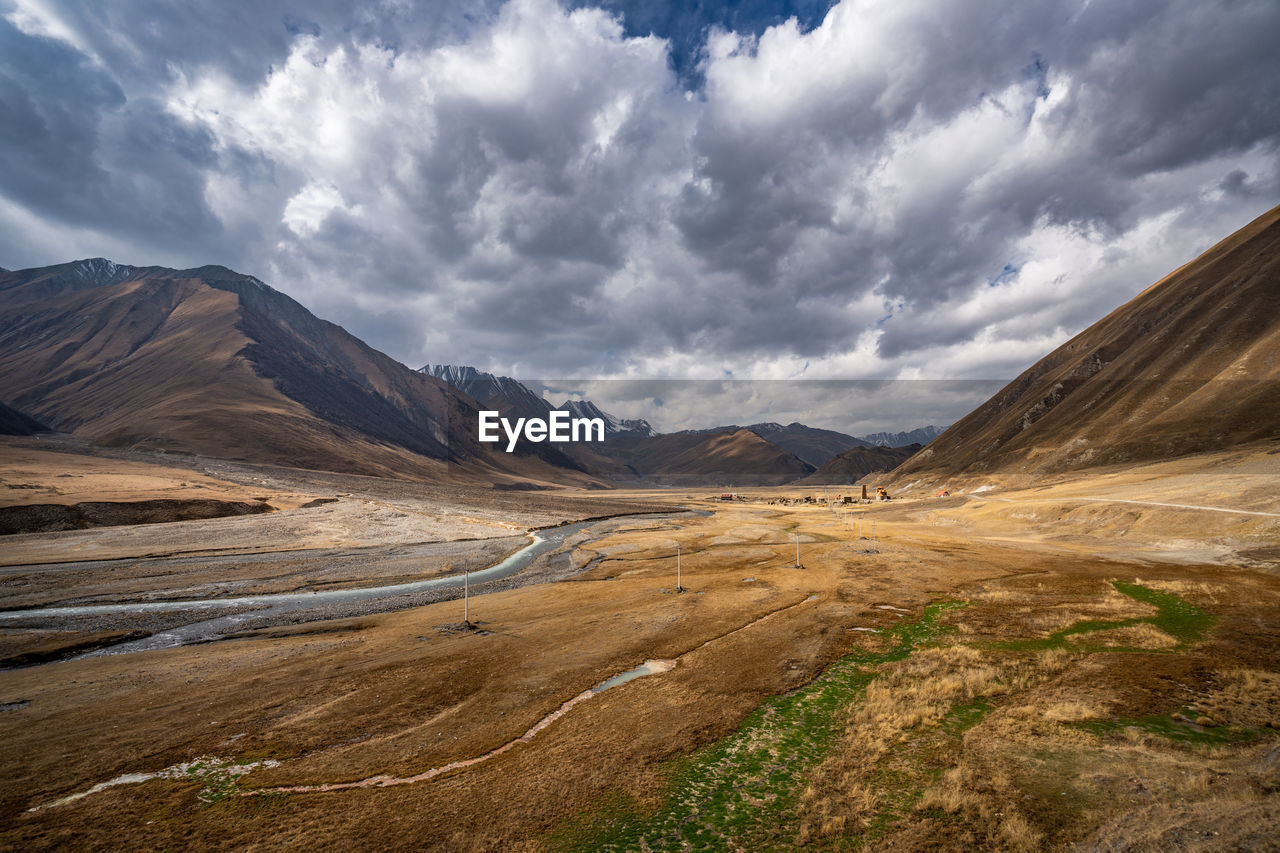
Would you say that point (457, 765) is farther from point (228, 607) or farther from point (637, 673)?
point (228, 607)

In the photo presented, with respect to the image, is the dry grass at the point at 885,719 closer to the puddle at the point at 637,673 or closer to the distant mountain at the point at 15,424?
the puddle at the point at 637,673

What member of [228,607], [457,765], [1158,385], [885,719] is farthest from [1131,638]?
[1158,385]

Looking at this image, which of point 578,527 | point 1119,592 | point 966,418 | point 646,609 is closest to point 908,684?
point 646,609

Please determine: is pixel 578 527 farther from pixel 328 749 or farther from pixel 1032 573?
pixel 328 749

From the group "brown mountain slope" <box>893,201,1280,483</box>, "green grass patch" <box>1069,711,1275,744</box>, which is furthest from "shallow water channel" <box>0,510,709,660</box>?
"brown mountain slope" <box>893,201,1280,483</box>

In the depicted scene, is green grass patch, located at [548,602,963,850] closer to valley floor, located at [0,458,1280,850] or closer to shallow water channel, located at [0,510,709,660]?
valley floor, located at [0,458,1280,850]

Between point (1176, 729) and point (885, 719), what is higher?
point (1176, 729)
